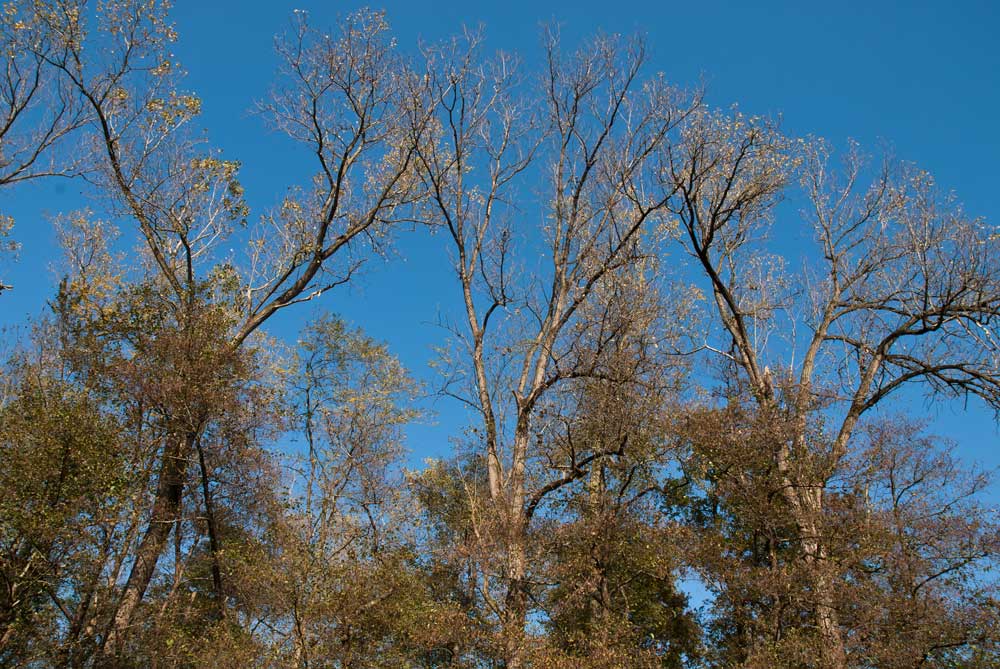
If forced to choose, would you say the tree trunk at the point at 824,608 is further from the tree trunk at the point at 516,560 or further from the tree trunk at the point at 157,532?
the tree trunk at the point at 157,532

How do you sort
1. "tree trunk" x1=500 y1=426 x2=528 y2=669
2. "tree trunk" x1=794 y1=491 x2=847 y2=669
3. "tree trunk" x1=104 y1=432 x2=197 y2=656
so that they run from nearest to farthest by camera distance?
"tree trunk" x1=794 y1=491 x2=847 y2=669
"tree trunk" x1=500 y1=426 x2=528 y2=669
"tree trunk" x1=104 y1=432 x2=197 y2=656

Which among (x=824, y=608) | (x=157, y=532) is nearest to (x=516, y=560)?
(x=824, y=608)

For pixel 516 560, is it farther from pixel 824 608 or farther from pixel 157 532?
pixel 157 532

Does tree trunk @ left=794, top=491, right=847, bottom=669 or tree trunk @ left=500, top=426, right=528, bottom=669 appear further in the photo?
tree trunk @ left=500, top=426, right=528, bottom=669

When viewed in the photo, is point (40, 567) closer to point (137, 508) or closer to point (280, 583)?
point (137, 508)

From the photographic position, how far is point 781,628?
1365cm

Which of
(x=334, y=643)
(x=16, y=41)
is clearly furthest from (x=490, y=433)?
(x=16, y=41)

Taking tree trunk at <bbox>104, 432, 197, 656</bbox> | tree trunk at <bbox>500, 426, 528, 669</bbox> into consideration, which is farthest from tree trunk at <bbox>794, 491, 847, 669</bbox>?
tree trunk at <bbox>104, 432, 197, 656</bbox>

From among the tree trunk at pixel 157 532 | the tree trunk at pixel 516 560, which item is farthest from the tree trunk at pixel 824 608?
the tree trunk at pixel 157 532

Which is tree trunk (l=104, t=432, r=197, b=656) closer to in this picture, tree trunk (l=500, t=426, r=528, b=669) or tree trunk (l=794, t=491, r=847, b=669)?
tree trunk (l=500, t=426, r=528, b=669)

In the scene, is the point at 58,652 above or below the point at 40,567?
below

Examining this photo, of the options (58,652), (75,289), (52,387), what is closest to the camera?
(58,652)

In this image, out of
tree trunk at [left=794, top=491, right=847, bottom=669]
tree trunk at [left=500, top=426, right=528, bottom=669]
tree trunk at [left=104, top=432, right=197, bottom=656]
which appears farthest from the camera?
tree trunk at [left=104, top=432, right=197, bottom=656]

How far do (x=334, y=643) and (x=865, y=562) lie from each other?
11.2 metres
